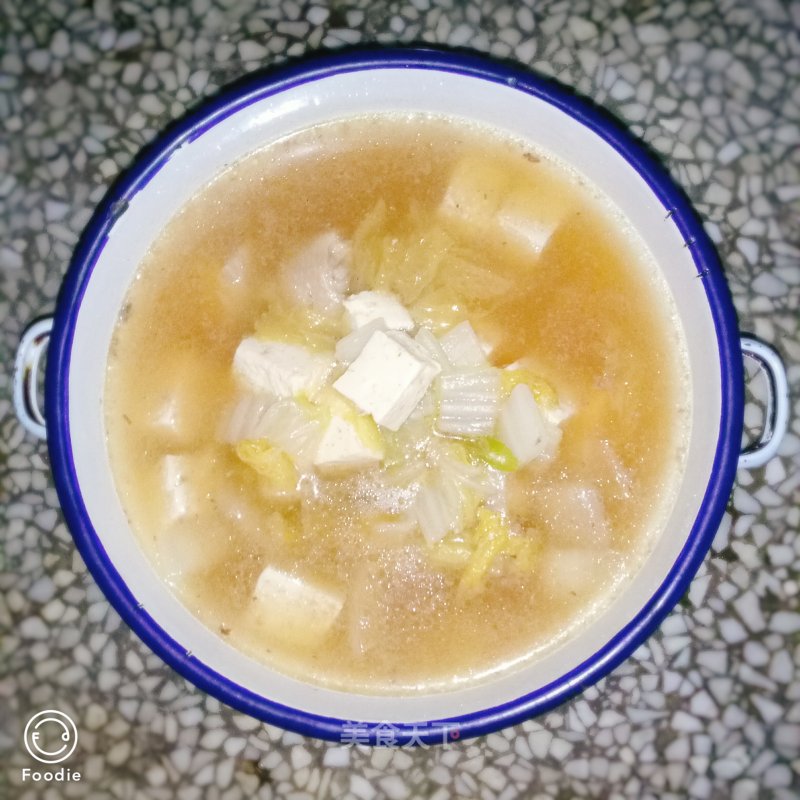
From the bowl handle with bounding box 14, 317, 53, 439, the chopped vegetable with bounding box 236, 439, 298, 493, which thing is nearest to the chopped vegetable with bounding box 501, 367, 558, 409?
the chopped vegetable with bounding box 236, 439, 298, 493

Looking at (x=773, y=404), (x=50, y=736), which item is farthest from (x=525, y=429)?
(x=50, y=736)

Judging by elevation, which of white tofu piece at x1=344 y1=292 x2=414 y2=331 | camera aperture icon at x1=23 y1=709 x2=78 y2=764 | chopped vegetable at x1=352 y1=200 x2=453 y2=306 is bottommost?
camera aperture icon at x1=23 y1=709 x2=78 y2=764

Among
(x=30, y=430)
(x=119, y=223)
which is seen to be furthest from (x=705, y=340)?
(x=30, y=430)

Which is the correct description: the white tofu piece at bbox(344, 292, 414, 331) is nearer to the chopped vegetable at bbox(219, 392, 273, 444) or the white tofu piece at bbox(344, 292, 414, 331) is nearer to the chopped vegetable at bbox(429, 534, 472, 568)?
the chopped vegetable at bbox(219, 392, 273, 444)

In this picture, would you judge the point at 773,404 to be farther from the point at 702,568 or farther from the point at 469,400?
the point at 469,400

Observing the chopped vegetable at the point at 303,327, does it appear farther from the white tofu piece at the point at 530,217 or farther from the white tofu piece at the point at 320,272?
the white tofu piece at the point at 530,217

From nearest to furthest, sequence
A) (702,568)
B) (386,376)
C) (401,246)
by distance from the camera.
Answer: (386,376) → (401,246) → (702,568)

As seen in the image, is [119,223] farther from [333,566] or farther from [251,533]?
[333,566]
